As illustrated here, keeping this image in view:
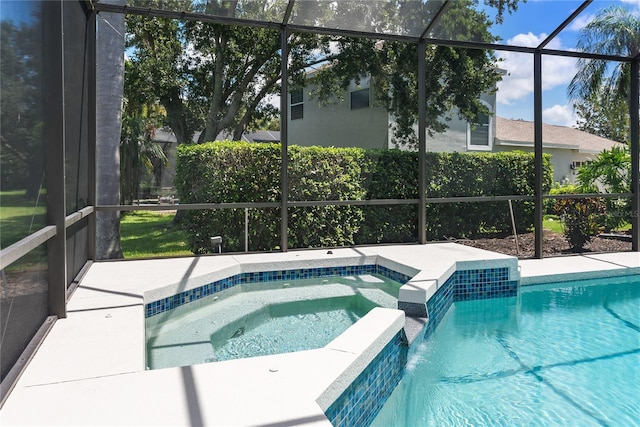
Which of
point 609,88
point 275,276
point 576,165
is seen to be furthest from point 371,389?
point 576,165

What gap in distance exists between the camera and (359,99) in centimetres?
704

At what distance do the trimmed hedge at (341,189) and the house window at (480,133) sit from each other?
180 millimetres

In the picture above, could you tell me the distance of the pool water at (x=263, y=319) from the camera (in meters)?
3.58

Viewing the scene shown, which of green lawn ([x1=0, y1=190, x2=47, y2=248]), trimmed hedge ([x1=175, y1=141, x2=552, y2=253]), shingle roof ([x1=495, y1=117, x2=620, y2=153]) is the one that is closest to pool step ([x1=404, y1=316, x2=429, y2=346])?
green lawn ([x1=0, y1=190, x2=47, y2=248])

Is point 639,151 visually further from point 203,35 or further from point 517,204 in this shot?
point 203,35

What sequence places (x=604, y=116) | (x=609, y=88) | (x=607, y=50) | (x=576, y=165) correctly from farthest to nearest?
(x=576, y=165), (x=604, y=116), (x=609, y=88), (x=607, y=50)

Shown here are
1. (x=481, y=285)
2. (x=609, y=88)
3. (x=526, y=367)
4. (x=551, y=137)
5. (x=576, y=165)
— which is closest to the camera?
(x=526, y=367)

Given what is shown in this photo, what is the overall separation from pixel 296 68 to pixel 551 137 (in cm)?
446

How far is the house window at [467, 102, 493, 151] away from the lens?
24.5ft

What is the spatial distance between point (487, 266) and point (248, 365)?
151 inches

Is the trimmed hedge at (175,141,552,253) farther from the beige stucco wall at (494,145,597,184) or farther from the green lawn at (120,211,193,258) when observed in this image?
the beige stucco wall at (494,145,597,184)

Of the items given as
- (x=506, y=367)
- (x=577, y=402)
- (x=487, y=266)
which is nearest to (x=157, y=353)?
(x=506, y=367)

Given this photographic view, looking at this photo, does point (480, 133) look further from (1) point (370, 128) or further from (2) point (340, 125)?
(2) point (340, 125)

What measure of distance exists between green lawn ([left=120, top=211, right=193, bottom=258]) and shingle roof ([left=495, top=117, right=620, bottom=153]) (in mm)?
5203
